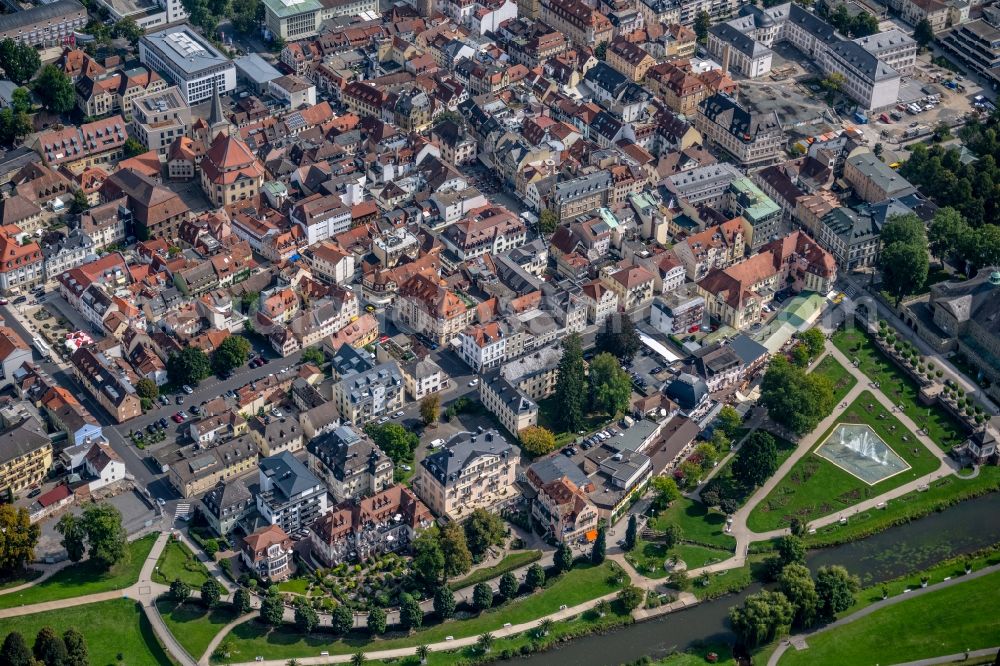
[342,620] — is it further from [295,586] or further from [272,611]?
[295,586]

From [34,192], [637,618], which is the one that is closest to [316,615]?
[637,618]

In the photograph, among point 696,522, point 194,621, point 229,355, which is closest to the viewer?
point 194,621

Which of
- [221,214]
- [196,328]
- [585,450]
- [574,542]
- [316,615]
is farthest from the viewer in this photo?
[221,214]

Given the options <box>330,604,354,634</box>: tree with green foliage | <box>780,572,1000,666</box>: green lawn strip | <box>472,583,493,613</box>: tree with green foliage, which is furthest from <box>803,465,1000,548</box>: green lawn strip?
<box>330,604,354,634</box>: tree with green foliage

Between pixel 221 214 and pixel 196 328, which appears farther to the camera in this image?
pixel 221 214

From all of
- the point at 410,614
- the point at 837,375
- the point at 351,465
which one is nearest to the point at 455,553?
the point at 410,614

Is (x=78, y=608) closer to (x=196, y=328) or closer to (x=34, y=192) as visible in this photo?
(x=196, y=328)

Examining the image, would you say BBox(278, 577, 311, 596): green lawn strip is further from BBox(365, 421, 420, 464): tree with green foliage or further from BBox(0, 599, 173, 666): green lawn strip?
BBox(365, 421, 420, 464): tree with green foliage
